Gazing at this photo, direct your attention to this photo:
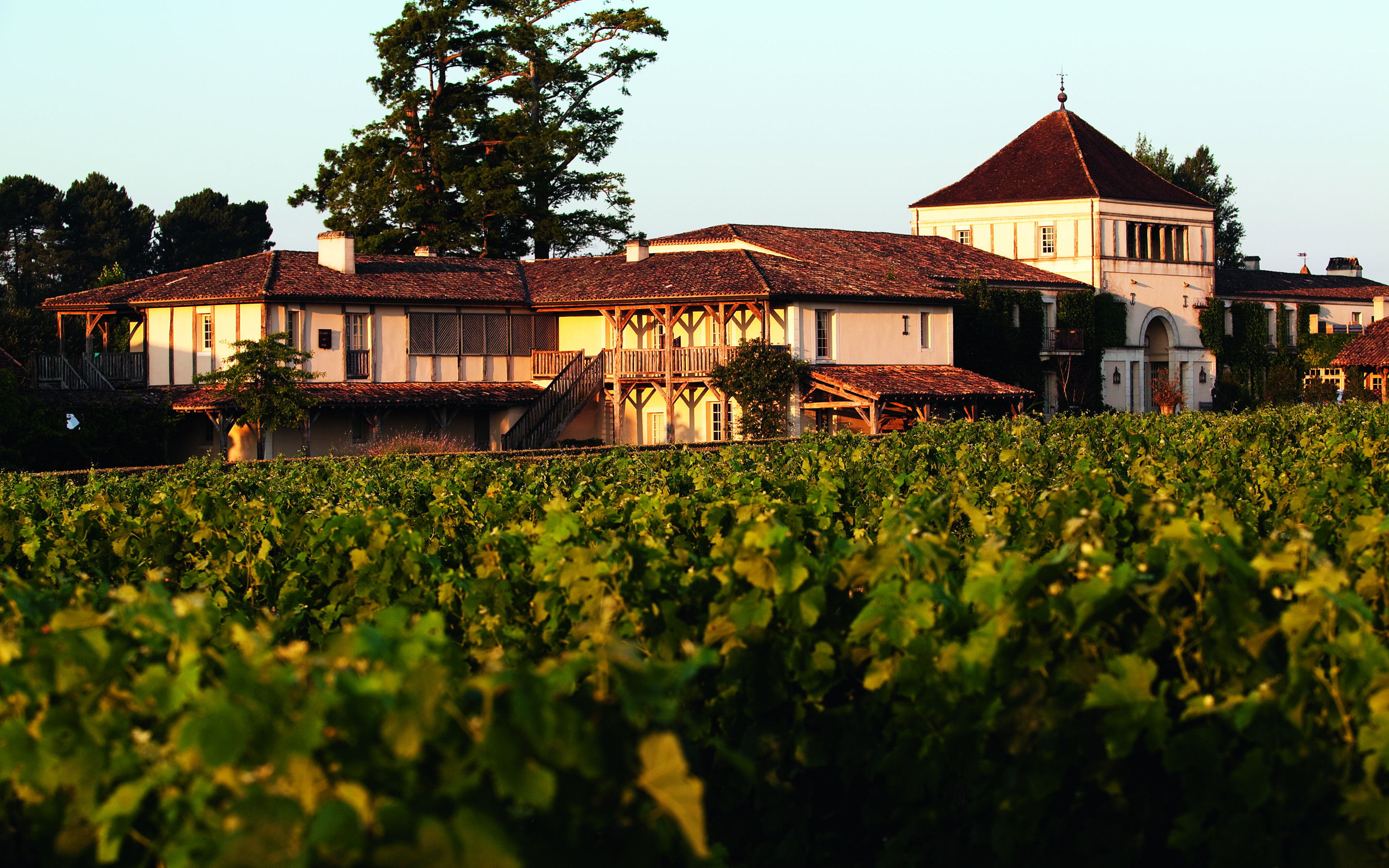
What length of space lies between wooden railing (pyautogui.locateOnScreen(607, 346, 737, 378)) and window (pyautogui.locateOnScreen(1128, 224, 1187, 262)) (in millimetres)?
24471

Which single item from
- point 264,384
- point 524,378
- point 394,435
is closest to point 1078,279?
point 524,378

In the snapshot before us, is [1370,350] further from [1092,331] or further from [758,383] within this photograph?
[758,383]

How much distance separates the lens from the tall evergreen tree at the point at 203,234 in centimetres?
8388

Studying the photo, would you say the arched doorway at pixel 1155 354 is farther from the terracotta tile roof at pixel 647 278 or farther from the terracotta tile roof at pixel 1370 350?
the terracotta tile roof at pixel 647 278

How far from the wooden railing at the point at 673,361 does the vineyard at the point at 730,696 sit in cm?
3104

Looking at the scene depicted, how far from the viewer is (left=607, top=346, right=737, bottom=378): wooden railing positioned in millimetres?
40125

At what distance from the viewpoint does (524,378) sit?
44031 mm

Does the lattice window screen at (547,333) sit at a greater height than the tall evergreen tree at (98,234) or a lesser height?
lesser

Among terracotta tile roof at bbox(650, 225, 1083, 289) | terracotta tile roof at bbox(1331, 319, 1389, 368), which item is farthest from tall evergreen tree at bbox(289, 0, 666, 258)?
terracotta tile roof at bbox(1331, 319, 1389, 368)

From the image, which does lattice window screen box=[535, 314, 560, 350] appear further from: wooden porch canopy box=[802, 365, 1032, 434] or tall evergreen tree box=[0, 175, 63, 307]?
tall evergreen tree box=[0, 175, 63, 307]

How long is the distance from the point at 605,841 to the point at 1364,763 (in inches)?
88.0

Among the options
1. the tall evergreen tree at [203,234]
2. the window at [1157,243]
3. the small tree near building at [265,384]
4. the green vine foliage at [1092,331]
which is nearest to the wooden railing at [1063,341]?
the green vine foliage at [1092,331]

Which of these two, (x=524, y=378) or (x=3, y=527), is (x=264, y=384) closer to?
(x=524, y=378)

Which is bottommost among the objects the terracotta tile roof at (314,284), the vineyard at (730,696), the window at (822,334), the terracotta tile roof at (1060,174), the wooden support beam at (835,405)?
the vineyard at (730,696)
